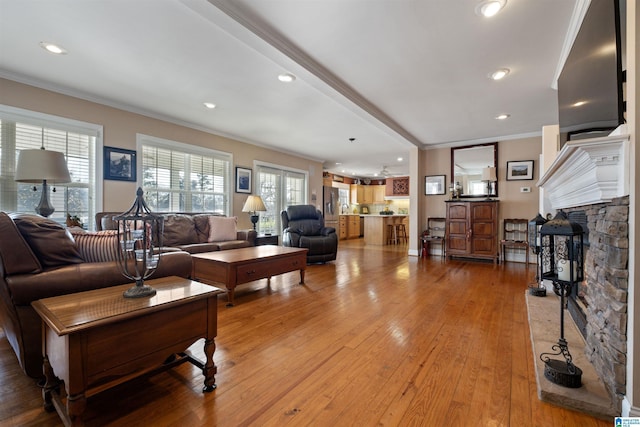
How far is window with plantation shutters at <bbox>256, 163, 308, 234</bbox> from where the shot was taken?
21.4ft

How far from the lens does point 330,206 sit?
9.00 m

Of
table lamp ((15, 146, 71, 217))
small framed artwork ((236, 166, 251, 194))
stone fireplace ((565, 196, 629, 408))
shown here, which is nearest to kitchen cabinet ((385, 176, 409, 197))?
small framed artwork ((236, 166, 251, 194))

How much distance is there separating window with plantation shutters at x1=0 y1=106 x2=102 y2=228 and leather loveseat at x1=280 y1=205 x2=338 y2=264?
2.85 meters

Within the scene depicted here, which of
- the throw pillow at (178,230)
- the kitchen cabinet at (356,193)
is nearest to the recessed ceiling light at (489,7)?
the throw pillow at (178,230)

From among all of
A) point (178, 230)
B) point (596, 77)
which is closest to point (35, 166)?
point (178, 230)

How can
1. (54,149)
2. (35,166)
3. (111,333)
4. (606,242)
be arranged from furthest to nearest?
(54,149), (35,166), (606,242), (111,333)

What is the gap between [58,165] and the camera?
2.88 metres

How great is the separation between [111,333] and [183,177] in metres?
4.17

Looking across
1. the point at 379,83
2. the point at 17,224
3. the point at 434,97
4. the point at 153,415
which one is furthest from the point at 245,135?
the point at 153,415

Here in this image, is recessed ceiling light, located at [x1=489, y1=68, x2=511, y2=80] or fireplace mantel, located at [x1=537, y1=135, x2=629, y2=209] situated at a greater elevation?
recessed ceiling light, located at [x1=489, y1=68, x2=511, y2=80]

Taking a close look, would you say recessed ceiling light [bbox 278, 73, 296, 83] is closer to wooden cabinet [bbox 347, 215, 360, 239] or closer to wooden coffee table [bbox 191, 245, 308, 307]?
wooden coffee table [bbox 191, 245, 308, 307]

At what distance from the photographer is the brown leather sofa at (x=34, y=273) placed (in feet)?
4.60

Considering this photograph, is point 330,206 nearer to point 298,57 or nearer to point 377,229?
point 377,229

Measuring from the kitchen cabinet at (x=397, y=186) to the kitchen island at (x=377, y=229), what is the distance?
2.49m
